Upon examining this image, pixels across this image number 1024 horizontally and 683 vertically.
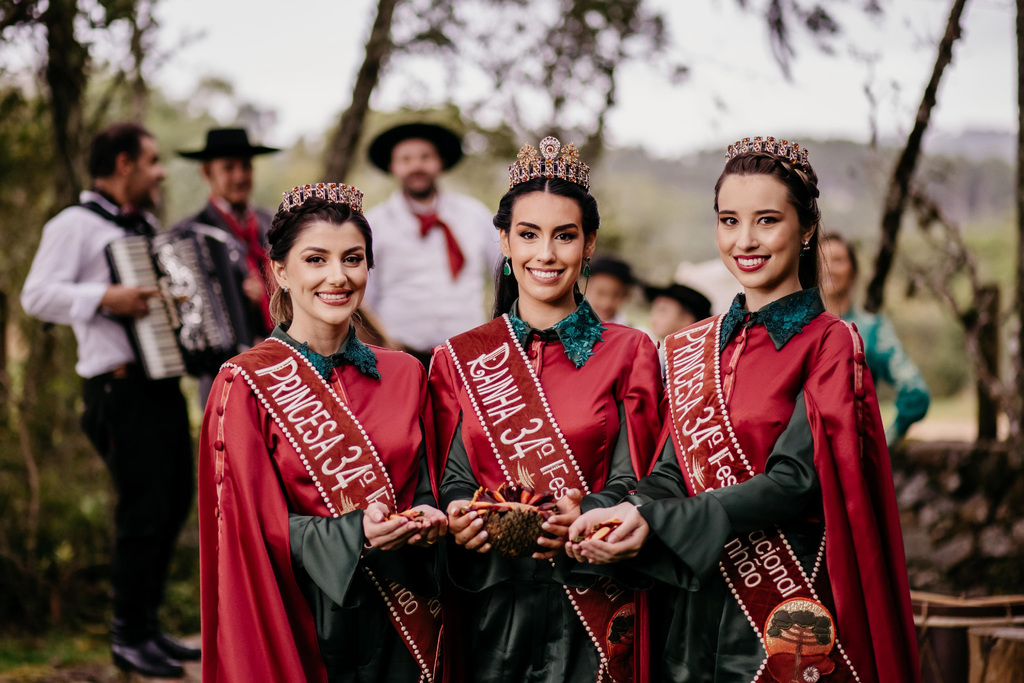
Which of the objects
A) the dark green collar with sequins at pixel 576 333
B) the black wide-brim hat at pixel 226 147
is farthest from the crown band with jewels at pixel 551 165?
the black wide-brim hat at pixel 226 147

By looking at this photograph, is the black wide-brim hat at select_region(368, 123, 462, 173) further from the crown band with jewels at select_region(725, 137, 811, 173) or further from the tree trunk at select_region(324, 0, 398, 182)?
the crown band with jewels at select_region(725, 137, 811, 173)

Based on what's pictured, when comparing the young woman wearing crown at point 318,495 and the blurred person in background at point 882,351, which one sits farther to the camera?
the blurred person in background at point 882,351

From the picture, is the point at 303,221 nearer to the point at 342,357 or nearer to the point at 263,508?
the point at 342,357

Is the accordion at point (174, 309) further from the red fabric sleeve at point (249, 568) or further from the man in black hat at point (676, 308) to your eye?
the man in black hat at point (676, 308)

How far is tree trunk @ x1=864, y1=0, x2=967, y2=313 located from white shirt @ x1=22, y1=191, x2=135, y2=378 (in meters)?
4.66

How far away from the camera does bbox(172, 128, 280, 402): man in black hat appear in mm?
5621

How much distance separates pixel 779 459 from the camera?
8.96ft

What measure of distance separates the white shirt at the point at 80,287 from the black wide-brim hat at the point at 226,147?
0.84 meters

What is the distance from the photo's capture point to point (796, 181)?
2877 mm

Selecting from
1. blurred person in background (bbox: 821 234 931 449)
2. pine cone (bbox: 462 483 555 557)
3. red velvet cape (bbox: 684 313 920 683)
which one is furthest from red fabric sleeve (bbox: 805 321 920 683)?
blurred person in background (bbox: 821 234 931 449)

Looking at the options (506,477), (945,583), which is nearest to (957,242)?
(945,583)

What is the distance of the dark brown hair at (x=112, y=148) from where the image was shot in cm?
515

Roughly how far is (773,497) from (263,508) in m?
1.48

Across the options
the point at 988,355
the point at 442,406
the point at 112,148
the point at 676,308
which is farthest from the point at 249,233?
the point at 988,355
